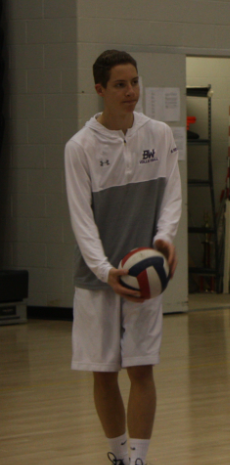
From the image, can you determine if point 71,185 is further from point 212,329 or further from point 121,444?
point 212,329

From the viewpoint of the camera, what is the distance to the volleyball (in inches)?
90.7

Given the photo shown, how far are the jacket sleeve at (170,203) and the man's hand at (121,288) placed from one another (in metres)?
0.19

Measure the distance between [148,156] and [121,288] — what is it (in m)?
0.48

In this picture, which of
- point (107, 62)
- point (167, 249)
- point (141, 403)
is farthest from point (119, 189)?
point (141, 403)

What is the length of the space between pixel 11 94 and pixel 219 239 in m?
2.97

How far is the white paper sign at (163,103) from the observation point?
632 cm

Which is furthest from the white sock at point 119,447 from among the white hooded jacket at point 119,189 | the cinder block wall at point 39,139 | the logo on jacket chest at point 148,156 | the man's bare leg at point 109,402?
the cinder block wall at point 39,139

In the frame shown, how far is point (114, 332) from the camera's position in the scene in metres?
2.48

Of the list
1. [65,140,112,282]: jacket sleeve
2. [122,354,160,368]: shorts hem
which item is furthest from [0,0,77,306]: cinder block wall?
[122,354,160,368]: shorts hem

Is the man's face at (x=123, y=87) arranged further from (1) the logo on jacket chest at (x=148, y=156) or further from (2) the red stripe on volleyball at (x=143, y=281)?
(2) the red stripe on volleyball at (x=143, y=281)

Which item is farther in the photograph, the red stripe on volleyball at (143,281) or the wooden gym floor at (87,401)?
the wooden gym floor at (87,401)

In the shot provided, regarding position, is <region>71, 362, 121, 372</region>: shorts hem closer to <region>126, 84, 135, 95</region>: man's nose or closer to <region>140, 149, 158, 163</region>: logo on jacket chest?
Result: <region>140, 149, 158, 163</region>: logo on jacket chest

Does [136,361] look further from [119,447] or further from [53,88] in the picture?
[53,88]

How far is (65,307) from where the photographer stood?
6.34 m
